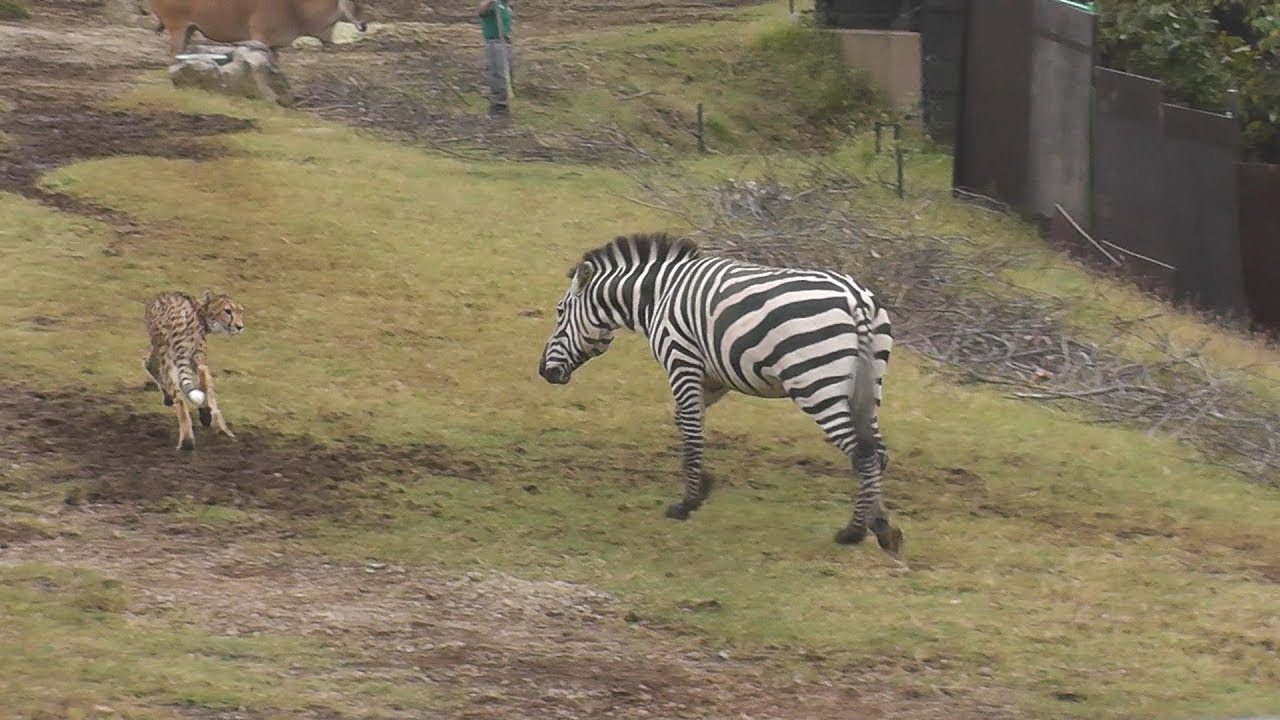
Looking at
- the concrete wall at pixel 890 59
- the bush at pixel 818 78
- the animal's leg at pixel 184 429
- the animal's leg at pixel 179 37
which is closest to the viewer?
the animal's leg at pixel 184 429

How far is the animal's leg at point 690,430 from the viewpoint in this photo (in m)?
9.14

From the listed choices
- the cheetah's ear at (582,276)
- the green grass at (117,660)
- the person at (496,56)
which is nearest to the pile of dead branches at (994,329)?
the cheetah's ear at (582,276)

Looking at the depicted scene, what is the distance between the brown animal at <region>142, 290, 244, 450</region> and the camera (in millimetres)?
9344

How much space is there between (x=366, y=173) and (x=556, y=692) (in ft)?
33.6

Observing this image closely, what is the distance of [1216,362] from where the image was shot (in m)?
12.6

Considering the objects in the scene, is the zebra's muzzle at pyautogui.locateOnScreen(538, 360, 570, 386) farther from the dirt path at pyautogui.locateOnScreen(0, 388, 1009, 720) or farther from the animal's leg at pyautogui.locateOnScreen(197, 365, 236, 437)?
the animal's leg at pyautogui.locateOnScreen(197, 365, 236, 437)

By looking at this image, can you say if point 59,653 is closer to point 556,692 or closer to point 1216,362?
point 556,692

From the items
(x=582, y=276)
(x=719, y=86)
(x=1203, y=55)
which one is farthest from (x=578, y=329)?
(x=719, y=86)

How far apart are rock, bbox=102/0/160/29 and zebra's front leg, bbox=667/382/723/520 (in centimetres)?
1605

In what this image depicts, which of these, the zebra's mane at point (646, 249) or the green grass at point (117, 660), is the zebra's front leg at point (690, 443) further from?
the green grass at point (117, 660)

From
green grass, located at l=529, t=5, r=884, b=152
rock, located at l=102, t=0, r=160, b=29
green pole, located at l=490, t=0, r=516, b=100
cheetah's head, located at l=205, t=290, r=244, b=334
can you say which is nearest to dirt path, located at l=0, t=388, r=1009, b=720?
cheetah's head, located at l=205, t=290, r=244, b=334

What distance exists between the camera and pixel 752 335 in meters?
8.63

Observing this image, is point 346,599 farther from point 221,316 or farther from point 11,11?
point 11,11

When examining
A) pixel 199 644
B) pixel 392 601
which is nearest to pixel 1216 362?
pixel 392 601
